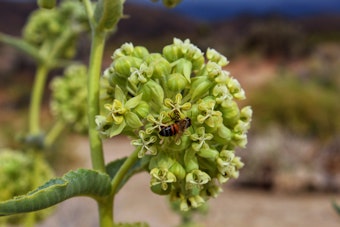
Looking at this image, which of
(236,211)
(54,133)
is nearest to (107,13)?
(54,133)

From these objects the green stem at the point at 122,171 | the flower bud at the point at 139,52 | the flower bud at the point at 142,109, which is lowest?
the green stem at the point at 122,171

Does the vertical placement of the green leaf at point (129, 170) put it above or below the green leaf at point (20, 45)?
below

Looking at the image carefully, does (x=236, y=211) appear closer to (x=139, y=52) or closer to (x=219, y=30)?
(x=139, y=52)

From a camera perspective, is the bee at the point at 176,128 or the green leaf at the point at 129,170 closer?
the bee at the point at 176,128

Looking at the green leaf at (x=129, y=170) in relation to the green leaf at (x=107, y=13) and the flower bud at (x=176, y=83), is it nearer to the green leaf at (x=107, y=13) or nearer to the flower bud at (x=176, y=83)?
the flower bud at (x=176, y=83)

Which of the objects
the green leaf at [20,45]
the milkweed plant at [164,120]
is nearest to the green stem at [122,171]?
the milkweed plant at [164,120]

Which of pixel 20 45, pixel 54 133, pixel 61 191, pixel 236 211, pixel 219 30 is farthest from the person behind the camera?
pixel 219 30

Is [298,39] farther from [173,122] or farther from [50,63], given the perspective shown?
[173,122]
